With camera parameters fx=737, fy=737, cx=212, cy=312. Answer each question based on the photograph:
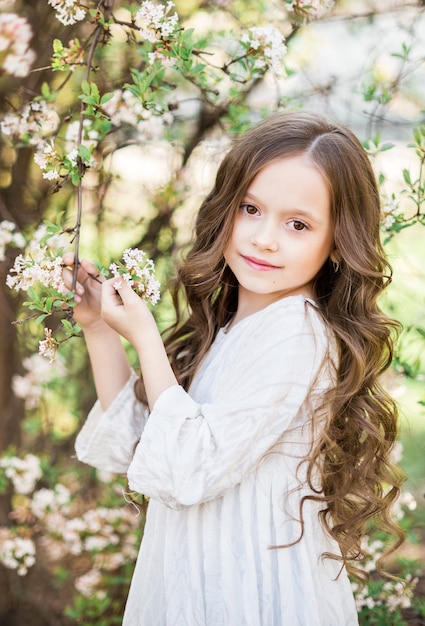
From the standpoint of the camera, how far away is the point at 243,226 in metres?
1.51

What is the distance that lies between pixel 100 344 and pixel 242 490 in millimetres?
507

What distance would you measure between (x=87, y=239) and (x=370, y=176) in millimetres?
1350

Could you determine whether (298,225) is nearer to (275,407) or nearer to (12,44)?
(275,407)

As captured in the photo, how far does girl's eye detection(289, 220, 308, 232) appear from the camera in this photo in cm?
146

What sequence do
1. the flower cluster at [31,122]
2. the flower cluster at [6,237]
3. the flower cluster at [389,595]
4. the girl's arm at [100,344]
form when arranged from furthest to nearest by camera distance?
1. the flower cluster at [389,595]
2. the flower cluster at [6,237]
3. the flower cluster at [31,122]
4. the girl's arm at [100,344]

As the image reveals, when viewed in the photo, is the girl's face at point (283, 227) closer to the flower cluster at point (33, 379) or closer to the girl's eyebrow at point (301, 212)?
the girl's eyebrow at point (301, 212)

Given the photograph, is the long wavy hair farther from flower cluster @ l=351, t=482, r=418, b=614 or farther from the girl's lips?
flower cluster @ l=351, t=482, r=418, b=614

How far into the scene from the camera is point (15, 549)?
94.9 inches

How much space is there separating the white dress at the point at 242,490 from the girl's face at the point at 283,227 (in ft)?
0.23

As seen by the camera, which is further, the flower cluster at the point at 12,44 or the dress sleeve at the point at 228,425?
the flower cluster at the point at 12,44

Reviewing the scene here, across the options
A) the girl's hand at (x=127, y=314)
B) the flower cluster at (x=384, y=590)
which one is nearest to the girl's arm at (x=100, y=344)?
the girl's hand at (x=127, y=314)

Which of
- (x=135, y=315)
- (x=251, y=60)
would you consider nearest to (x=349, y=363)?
(x=135, y=315)

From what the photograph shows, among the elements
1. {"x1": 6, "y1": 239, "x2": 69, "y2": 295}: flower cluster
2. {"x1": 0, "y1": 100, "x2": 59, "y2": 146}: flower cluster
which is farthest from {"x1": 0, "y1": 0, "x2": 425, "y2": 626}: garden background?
{"x1": 6, "y1": 239, "x2": 69, "y2": 295}: flower cluster

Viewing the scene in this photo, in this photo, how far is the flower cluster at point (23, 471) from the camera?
2.47m
